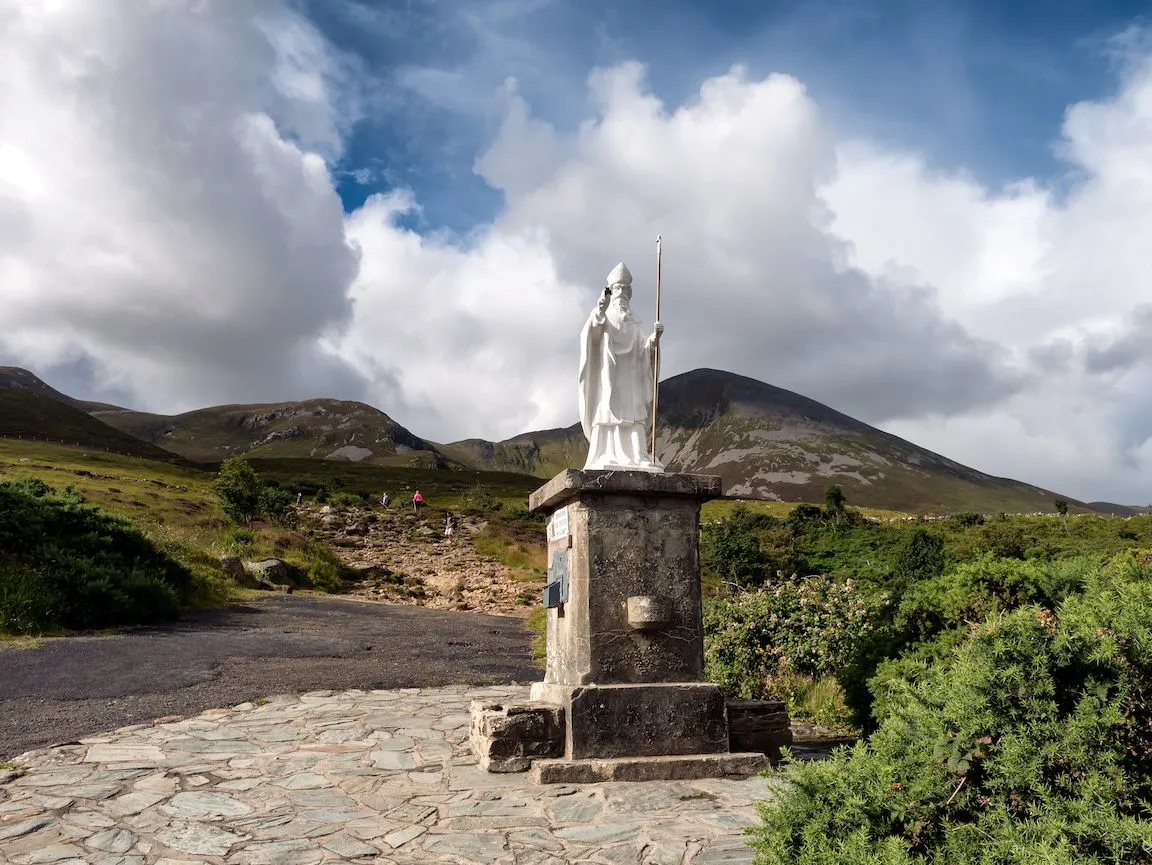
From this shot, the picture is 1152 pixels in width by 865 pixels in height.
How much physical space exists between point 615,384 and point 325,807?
4.13 meters

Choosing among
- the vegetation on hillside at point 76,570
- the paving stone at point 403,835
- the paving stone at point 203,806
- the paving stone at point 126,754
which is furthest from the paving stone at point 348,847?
the vegetation on hillside at point 76,570

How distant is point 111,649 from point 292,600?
8.43 meters

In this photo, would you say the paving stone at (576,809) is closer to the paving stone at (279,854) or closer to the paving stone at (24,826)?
the paving stone at (279,854)

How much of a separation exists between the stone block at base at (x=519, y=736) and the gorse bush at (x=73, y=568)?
928 cm

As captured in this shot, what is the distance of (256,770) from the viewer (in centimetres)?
587

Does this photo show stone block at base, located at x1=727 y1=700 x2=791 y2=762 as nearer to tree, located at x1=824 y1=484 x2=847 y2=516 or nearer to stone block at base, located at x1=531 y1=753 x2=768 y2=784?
stone block at base, located at x1=531 y1=753 x2=768 y2=784

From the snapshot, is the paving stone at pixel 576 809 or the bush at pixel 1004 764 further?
the paving stone at pixel 576 809

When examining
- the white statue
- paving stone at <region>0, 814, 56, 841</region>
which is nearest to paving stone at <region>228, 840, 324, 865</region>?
paving stone at <region>0, 814, 56, 841</region>

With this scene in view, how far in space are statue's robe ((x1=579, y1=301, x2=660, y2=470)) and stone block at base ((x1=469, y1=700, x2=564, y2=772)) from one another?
216cm

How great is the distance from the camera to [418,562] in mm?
28328

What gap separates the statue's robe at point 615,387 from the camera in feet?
23.2

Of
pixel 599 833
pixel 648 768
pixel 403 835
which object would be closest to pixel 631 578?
pixel 648 768

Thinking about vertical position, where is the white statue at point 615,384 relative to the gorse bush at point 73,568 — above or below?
above

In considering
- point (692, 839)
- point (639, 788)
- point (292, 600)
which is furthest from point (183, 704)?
point (292, 600)
